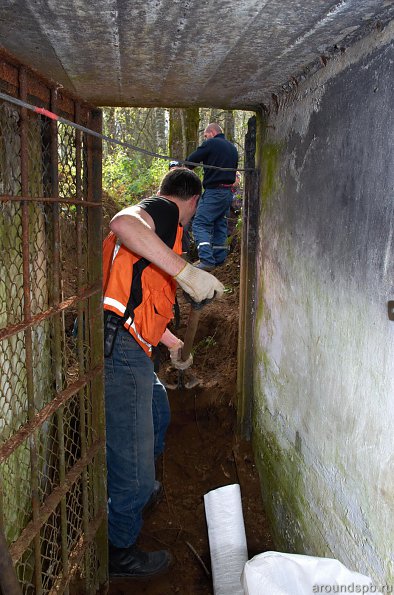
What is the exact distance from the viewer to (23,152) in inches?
73.4

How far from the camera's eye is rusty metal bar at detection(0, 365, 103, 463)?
5.98 feet

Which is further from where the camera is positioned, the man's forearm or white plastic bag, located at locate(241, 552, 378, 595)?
the man's forearm

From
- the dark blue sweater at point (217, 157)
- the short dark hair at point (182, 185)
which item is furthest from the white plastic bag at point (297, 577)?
the dark blue sweater at point (217, 157)

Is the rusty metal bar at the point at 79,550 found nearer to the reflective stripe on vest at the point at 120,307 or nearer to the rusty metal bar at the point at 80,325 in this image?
the rusty metal bar at the point at 80,325

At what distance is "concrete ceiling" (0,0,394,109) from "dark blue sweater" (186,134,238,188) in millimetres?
2636

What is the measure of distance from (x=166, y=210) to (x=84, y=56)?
0.95m

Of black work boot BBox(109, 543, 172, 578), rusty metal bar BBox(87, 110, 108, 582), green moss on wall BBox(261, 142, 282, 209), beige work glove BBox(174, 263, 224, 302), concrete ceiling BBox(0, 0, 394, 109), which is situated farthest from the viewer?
green moss on wall BBox(261, 142, 282, 209)

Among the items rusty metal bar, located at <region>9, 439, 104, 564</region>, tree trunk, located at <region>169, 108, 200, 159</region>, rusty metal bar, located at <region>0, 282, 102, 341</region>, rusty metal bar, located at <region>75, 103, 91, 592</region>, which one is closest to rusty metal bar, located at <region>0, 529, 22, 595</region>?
rusty metal bar, located at <region>9, 439, 104, 564</region>

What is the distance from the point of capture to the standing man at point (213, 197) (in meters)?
5.96

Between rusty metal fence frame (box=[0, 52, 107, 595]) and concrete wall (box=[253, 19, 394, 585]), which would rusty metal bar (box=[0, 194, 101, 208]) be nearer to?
rusty metal fence frame (box=[0, 52, 107, 595])

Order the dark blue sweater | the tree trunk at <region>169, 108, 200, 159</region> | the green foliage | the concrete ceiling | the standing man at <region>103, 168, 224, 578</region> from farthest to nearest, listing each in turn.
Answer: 1. the green foliage
2. the tree trunk at <region>169, 108, 200, 159</region>
3. the dark blue sweater
4. the standing man at <region>103, 168, 224, 578</region>
5. the concrete ceiling

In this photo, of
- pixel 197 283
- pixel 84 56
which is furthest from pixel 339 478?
pixel 84 56

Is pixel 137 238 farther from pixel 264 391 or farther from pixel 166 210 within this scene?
pixel 264 391

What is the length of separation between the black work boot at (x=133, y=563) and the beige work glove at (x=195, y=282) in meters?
1.68
